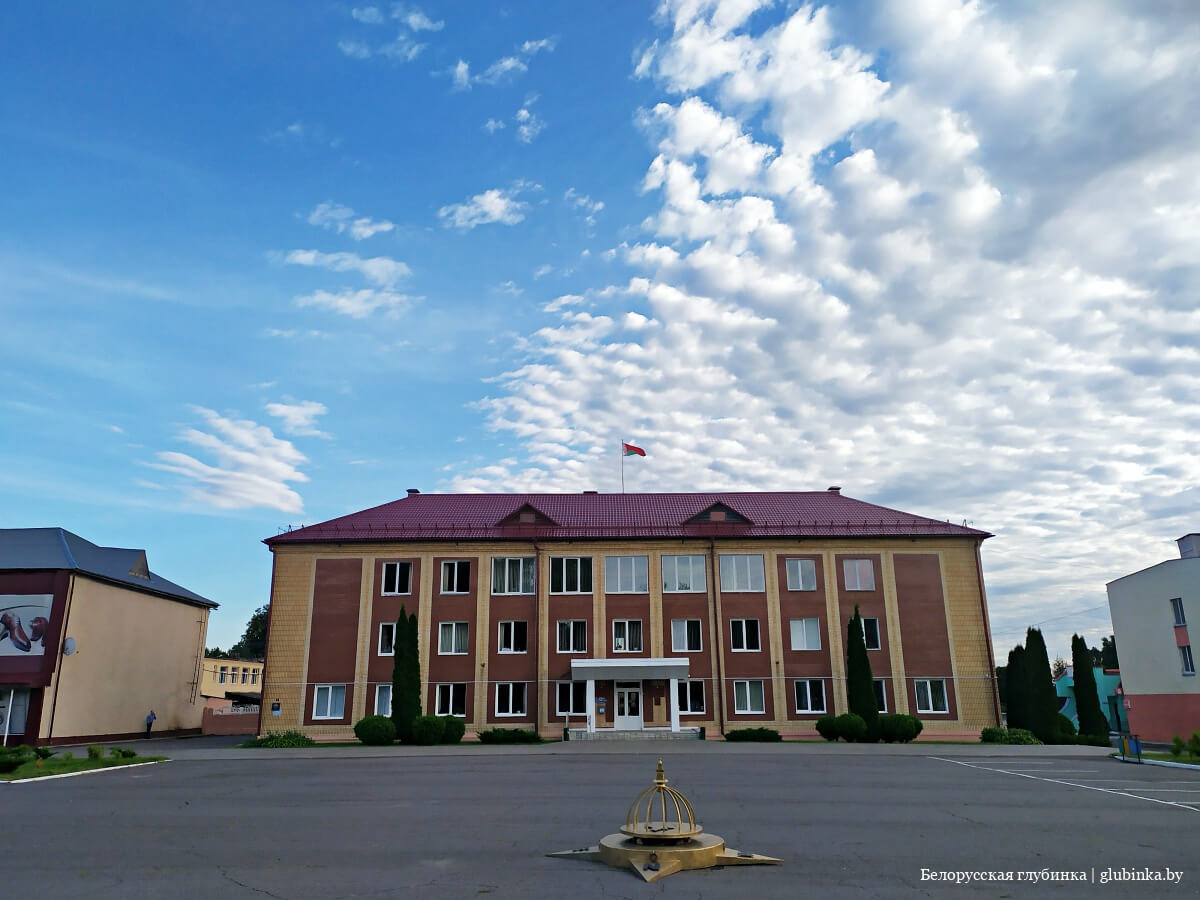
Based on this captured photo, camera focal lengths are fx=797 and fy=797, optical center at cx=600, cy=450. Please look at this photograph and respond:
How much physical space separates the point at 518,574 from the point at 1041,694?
2484cm

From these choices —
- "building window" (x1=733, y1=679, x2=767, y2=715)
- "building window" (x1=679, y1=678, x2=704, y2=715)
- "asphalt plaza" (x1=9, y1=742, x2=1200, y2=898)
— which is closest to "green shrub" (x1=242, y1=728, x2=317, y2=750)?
"asphalt plaza" (x1=9, y1=742, x2=1200, y2=898)

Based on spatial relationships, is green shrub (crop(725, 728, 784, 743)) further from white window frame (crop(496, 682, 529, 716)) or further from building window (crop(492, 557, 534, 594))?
→ building window (crop(492, 557, 534, 594))

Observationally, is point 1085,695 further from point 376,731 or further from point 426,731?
point 376,731

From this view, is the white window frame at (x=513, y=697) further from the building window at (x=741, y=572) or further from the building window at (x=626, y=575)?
the building window at (x=741, y=572)

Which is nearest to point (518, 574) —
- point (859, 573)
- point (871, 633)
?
point (859, 573)

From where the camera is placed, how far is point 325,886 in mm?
9242

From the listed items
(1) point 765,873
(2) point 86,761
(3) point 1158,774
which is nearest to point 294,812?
(1) point 765,873

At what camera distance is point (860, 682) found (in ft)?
116

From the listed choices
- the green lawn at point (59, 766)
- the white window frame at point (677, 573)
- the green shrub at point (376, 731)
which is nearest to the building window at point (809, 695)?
the white window frame at point (677, 573)

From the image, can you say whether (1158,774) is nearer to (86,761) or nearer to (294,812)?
(294,812)

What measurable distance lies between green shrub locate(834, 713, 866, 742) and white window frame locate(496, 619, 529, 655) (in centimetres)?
1456

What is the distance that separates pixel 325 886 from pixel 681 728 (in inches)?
1146

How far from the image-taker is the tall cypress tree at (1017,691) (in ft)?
121

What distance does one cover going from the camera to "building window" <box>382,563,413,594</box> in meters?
39.2
